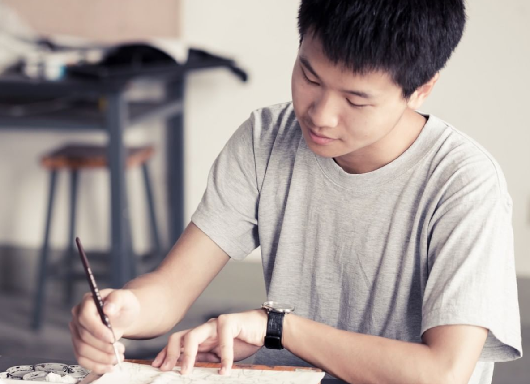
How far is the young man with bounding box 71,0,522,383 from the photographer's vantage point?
101 centimetres

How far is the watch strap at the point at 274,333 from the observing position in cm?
103

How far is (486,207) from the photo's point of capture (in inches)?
42.0

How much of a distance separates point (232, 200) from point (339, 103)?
1.04 feet

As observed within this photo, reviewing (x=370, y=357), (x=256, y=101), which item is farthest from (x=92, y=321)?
(x=256, y=101)

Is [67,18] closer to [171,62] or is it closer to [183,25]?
[183,25]

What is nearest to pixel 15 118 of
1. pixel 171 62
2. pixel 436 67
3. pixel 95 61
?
pixel 95 61

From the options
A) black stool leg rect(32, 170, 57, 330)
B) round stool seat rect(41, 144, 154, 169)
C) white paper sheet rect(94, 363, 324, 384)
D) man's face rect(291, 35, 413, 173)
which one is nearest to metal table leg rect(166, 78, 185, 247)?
round stool seat rect(41, 144, 154, 169)

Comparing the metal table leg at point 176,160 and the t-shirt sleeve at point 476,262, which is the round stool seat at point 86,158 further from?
the t-shirt sleeve at point 476,262

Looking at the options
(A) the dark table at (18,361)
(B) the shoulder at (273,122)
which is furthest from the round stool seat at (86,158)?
(A) the dark table at (18,361)

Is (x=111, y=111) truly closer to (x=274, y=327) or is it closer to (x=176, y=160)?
(x=176, y=160)

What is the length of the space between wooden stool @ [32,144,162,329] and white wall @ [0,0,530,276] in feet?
0.64

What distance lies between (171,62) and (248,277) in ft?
3.24

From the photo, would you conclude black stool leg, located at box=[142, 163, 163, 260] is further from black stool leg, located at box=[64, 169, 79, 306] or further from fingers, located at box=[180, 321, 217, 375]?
fingers, located at box=[180, 321, 217, 375]

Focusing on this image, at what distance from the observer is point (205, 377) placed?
96 cm
